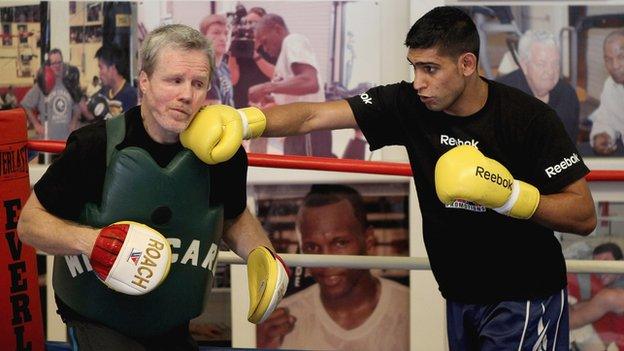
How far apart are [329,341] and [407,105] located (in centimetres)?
183

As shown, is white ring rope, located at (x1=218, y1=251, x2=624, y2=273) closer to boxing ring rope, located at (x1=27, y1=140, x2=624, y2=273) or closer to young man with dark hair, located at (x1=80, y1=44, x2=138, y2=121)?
boxing ring rope, located at (x1=27, y1=140, x2=624, y2=273)

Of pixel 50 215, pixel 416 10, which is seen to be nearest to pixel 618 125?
pixel 416 10

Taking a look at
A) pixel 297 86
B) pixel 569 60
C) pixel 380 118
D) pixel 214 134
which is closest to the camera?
pixel 214 134

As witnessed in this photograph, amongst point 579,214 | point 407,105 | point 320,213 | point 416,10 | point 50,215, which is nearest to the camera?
point 50,215

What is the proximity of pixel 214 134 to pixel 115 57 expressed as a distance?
1.95 metres

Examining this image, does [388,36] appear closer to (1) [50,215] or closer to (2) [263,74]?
(2) [263,74]

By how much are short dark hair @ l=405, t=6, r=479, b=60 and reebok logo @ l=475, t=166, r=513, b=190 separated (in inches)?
10.8

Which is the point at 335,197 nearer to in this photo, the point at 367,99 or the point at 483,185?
the point at 367,99

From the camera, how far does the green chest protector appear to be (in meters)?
2.05

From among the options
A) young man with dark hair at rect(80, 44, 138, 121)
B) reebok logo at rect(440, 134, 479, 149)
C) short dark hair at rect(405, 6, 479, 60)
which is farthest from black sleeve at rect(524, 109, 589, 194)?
young man with dark hair at rect(80, 44, 138, 121)

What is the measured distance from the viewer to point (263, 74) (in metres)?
3.88

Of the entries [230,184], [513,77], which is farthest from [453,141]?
[513,77]

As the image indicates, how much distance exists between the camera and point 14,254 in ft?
8.34

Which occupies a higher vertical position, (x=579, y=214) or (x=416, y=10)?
(x=416, y=10)
